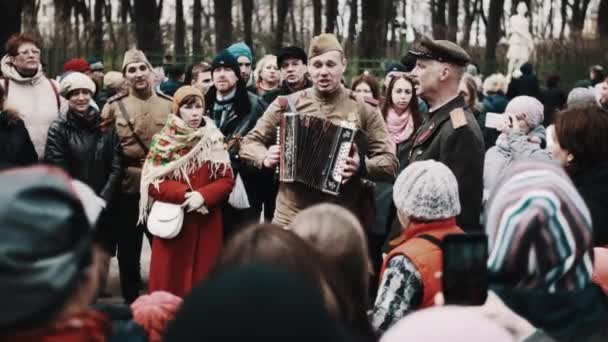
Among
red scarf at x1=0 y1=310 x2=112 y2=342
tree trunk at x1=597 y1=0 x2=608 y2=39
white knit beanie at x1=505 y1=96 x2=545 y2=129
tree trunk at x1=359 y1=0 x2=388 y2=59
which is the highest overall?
tree trunk at x1=597 y1=0 x2=608 y2=39

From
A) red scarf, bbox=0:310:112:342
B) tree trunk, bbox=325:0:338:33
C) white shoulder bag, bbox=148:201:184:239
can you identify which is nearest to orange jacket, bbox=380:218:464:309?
red scarf, bbox=0:310:112:342

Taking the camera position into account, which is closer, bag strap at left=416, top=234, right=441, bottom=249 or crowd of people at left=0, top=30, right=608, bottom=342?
crowd of people at left=0, top=30, right=608, bottom=342

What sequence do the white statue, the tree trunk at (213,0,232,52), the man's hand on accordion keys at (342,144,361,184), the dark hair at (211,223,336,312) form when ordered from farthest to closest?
1. the tree trunk at (213,0,232,52)
2. the white statue
3. the man's hand on accordion keys at (342,144,361,184)
4. the dark hair at (211,223,336,312)

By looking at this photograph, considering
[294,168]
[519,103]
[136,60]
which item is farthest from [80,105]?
[519,103]

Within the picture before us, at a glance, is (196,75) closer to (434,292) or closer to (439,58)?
(439,58)

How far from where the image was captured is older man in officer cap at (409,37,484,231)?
657 centimetres

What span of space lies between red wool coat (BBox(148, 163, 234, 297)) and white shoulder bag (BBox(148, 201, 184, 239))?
0.08 metres

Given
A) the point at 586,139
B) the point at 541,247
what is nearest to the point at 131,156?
the point at 586,139

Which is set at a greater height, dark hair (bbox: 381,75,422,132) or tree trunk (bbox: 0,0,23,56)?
tree trunk (bbox: 0,0,23,56)

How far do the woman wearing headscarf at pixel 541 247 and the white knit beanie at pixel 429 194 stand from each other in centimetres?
99

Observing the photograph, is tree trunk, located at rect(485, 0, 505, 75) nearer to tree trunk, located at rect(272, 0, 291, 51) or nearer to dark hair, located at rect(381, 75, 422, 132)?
tree trunk, located at rect(272, 0, 291, 51)

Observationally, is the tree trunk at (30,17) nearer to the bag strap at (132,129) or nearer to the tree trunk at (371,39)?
the tree trunk at (371,39)

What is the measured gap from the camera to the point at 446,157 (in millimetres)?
6664

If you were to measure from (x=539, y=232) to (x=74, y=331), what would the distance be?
5.32 ft
